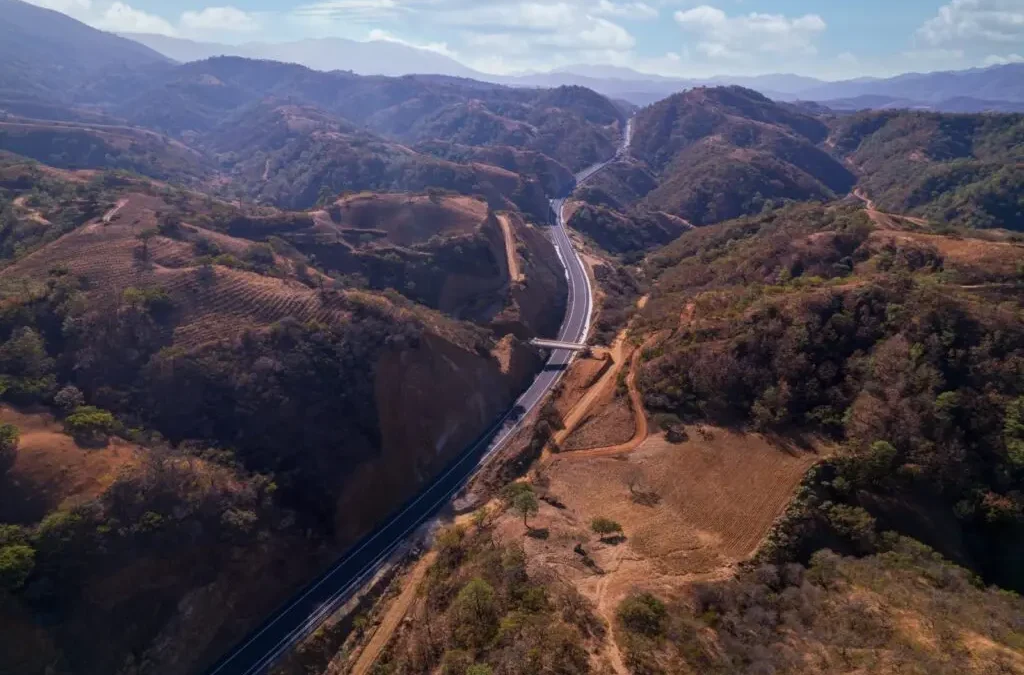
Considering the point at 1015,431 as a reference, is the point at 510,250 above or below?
above

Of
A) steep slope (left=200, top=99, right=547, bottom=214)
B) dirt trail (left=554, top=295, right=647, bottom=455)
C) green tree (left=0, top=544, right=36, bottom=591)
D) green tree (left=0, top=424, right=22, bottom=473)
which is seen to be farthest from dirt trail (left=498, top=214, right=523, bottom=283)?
green tree (left=0, top=544, right=36, bottom=591)

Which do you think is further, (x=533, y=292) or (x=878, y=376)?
(x=533, y=292)

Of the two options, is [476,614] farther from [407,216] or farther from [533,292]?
[407,216]

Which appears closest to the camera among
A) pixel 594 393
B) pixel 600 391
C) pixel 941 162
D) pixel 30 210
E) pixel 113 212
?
pixel 600 391

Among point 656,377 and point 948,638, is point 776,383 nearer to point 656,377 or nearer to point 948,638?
point 656,377

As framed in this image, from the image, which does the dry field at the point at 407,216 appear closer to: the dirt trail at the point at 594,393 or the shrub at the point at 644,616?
the dirt trail at the point at 594,393

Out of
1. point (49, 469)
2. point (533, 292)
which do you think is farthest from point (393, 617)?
point (533, 292)

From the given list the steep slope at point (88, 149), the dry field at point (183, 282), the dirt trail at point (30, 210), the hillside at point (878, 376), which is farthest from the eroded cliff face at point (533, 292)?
the steep slope at point (88, 149)
